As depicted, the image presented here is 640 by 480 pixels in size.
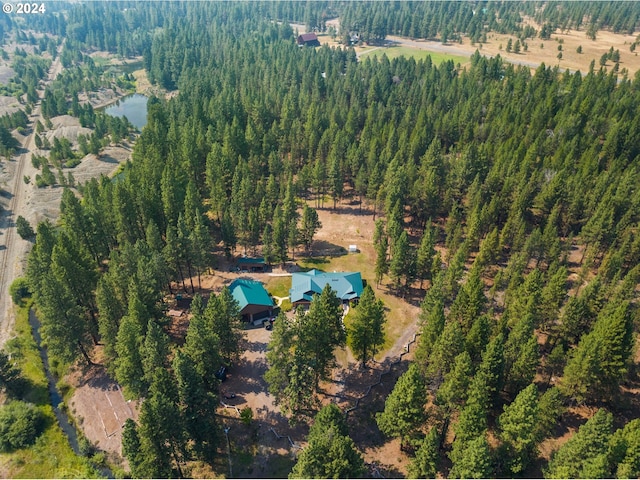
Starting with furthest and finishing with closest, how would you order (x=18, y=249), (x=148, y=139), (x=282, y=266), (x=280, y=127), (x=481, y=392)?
(x=280, y=127)
(x=148, y=139)
(x=18, y=249)
(x=282, y=266)
(x=481, y=392)

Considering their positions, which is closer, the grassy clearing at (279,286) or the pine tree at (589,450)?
the pine tree at (589,450)

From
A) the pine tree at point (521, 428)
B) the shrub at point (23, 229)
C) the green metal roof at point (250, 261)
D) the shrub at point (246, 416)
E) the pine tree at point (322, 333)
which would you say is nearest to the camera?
the pine tree at point (521, 428)

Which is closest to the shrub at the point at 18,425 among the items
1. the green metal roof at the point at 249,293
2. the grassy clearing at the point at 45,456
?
the grassy clearing at the point at 45,456

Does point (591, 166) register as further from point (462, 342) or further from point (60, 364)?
point (60, 364)

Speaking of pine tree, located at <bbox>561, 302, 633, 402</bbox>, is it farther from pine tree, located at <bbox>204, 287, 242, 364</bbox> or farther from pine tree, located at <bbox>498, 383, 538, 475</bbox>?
pine tree, located at <bbox>204, 287, 242, 364</bbox>

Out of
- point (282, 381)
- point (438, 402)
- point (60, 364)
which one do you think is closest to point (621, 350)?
point (438, 402)

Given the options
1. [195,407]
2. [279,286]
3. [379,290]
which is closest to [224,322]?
[195,407]

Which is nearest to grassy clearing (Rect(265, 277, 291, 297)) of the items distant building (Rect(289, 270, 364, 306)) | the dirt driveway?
distant building (Rect(289, 270, 364, 306))

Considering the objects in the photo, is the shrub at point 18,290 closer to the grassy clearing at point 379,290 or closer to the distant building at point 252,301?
the distant building at point 252,301
